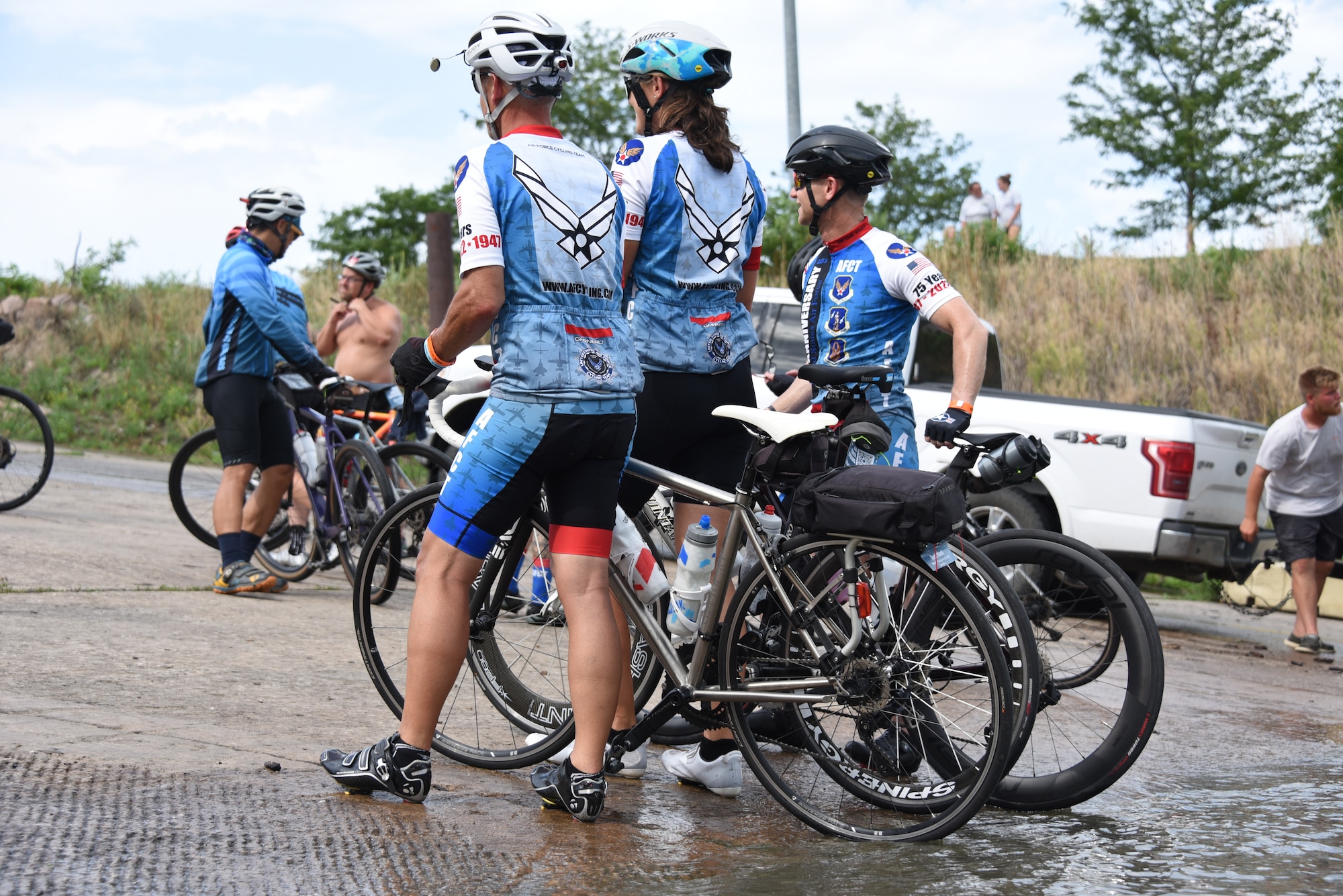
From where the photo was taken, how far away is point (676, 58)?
13.9ft

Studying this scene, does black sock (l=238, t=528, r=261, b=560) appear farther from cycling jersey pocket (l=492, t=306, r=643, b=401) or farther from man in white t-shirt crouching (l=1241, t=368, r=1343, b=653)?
man in white t-shirt crouching (l=1241, t=368, r=1343, b=653)

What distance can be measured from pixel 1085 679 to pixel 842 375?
136 cm

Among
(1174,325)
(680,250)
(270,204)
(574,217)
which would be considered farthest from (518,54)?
(1174,325)

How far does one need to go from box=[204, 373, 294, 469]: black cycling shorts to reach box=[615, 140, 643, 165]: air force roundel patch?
3865mm

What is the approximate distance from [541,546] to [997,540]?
4.56ft

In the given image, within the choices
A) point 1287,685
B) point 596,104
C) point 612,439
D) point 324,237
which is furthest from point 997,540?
point 324,237

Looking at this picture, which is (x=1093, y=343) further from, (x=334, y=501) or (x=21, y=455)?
(x=21, y=455)

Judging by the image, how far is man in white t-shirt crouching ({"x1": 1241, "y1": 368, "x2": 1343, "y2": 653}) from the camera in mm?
8500

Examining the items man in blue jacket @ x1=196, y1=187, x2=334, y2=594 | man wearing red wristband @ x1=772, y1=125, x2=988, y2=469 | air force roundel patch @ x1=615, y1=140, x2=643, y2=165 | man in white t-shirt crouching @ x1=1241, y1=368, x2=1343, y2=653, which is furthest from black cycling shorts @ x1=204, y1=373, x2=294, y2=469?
man in white t-shirt crouching @ x1=1241, y1=368, x2=1343, y2=653

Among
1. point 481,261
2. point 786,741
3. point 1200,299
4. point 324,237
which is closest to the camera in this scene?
point 481,261

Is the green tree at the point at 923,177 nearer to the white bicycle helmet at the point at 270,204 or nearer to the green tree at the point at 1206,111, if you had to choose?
the green tree at the point at 1206,111

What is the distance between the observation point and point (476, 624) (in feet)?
14.0

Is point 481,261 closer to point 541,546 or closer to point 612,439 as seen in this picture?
point 612,439

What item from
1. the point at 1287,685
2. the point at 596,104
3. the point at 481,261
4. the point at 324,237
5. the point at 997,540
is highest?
the point at 596,104
